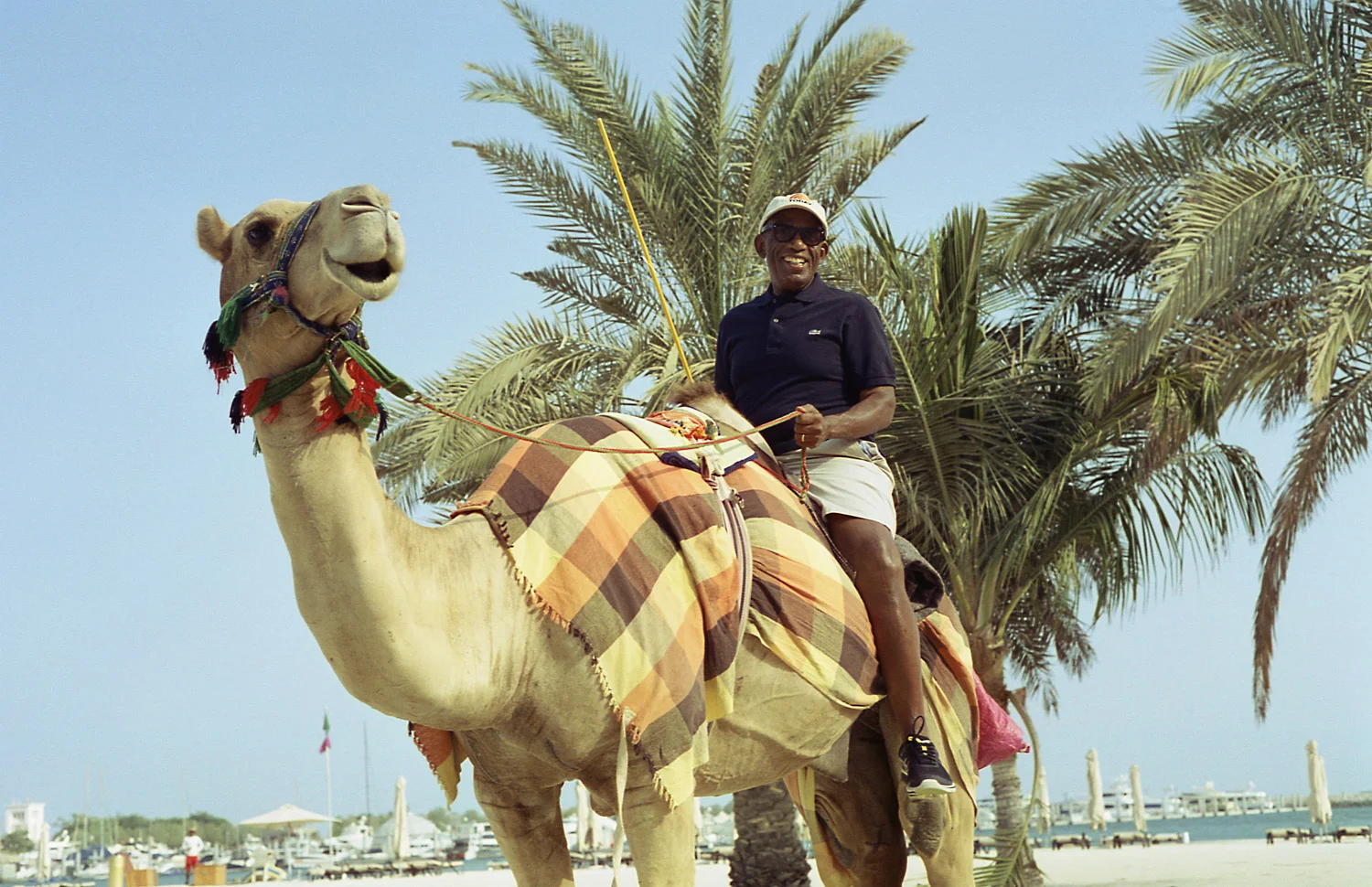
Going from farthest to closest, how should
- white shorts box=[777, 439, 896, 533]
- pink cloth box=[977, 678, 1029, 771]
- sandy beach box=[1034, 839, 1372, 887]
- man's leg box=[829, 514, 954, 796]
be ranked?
1. sandy beach box=[1034, 839, 1372, 887]
2. pink cloth box=[977, 678, 1029, 771]
3. white shorts box=[777, 439, 896, 533]
4. man's leg box=[829, 514, 954, 796]

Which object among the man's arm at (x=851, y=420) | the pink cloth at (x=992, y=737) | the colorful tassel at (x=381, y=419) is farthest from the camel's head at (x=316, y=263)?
the pink cloth at (x=992, y=737)

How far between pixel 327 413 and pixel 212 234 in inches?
25.7

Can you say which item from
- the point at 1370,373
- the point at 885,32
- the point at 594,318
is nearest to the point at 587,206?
the point at 594,318

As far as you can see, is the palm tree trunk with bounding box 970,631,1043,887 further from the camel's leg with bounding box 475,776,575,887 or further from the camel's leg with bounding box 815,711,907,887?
the camel's leg with bounding box 475,776,575,887

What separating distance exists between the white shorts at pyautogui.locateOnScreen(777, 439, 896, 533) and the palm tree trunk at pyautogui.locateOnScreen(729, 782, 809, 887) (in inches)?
352

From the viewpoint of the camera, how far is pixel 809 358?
541cm

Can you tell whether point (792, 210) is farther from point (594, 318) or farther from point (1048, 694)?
point (1048, 694)

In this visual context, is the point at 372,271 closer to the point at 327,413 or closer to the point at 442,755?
the point at 327,413

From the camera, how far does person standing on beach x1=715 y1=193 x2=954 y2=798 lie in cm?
525

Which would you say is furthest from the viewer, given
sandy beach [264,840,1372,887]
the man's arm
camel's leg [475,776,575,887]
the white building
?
the white building

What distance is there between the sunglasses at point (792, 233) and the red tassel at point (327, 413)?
241cm

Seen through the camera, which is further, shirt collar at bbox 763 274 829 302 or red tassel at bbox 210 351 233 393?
shirt collar at bbox 763 274 829 302

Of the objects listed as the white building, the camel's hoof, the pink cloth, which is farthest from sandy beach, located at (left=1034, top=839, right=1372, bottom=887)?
the white building

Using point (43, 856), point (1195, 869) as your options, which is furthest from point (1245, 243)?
point (43, 856)
